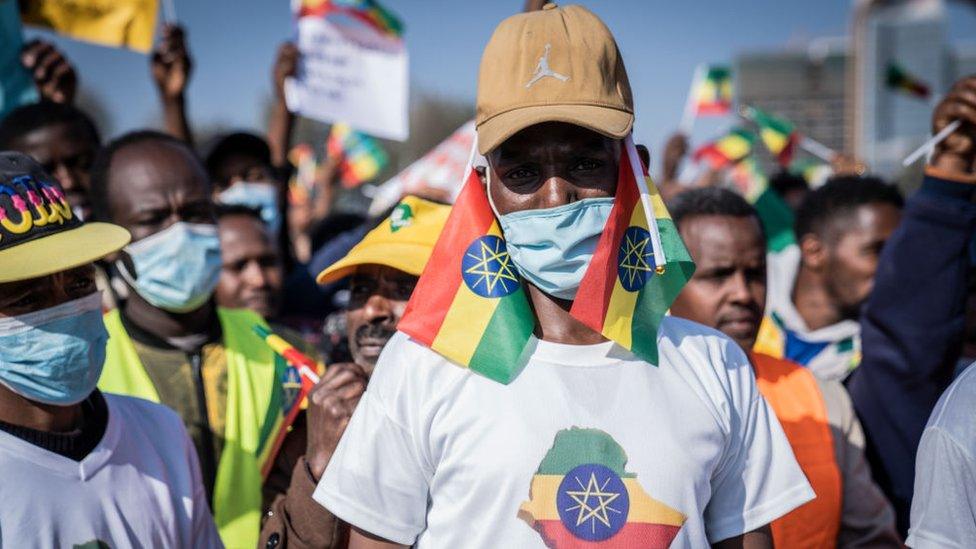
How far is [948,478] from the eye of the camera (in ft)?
7.38

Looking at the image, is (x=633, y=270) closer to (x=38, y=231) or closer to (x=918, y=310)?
(x=918, y=310)

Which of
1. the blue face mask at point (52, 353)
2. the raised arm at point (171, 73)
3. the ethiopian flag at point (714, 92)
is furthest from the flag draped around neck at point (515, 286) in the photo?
the ethiopian flag at point (714, 92)

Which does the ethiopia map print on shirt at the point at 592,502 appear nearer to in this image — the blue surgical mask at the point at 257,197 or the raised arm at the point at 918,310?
the raised arm at the point at 918,310

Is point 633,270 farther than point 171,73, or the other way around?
point 171,73

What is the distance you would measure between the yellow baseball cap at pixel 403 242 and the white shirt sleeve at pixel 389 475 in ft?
3.03

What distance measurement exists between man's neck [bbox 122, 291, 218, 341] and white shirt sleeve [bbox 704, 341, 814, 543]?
2196 millimetres

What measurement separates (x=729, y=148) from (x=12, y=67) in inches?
318

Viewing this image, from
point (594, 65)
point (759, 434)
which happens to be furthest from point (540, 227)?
point (759, 434)

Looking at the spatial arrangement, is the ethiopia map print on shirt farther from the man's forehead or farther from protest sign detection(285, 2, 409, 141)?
protest sign detection(285, 2, 409, 141)

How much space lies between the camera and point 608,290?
230cm

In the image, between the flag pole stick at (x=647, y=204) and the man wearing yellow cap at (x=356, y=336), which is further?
the man wearing yellow cap at (x=356, y=336)

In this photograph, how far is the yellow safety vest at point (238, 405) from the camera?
11.0ft

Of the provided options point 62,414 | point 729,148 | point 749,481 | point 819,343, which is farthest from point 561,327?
point 729,148

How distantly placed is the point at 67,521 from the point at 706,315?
2252mm
